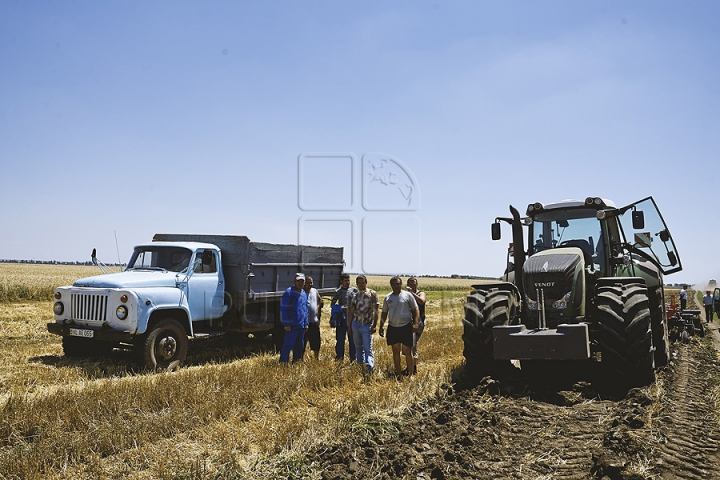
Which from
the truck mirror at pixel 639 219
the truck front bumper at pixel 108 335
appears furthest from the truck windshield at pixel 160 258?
the truck mirror at pixel 639 219

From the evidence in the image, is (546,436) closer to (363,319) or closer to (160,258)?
(363,319)

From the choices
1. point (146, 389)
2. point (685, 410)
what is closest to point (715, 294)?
point (685, 410)

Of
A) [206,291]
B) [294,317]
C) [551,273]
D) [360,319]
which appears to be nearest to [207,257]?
[206,291]

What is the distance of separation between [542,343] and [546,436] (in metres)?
1.76

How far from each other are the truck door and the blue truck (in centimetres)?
2

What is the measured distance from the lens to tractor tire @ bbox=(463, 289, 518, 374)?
7.70 m

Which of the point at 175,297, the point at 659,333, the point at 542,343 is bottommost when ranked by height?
the point at 659,333

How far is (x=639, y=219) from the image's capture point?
27.1ft

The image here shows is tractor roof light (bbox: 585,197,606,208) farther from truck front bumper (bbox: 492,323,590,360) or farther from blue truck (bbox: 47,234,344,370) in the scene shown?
blue truck (bbox: 47,234,344,370)

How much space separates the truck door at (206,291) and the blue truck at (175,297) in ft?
0.06

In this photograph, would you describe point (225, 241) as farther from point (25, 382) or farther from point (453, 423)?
point (453, 423)

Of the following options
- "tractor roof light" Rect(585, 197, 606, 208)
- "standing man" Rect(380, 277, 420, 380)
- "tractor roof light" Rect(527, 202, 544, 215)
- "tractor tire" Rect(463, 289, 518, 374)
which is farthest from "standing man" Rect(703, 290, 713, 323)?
"standing man" Rect(380, 277, 420, 380)

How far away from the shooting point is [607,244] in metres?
8.77

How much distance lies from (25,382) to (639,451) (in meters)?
8.19
